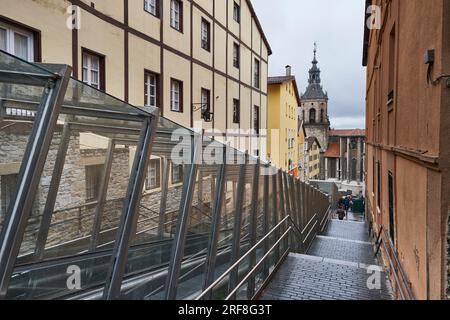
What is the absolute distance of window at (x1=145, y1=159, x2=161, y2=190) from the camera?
127 inches

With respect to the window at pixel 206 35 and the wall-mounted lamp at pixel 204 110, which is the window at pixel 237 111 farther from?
the window at pixel 206 35

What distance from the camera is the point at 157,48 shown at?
10.5 meters

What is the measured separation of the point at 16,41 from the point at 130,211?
18.3 feet

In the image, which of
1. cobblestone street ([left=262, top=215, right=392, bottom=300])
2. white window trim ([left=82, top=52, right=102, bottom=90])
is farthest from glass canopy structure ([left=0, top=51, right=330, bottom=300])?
white window trim ([left=82, top=52, right=102, bottom=90])

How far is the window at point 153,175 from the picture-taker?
324cm

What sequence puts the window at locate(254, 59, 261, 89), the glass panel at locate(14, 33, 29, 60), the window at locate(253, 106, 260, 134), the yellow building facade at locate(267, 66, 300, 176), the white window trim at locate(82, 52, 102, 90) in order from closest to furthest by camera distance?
the glass panel at locate(14, 33, 29, 60) < the white window trim at locate(82, 52, 102, 90) < the window at locate(253, 106, 260, 134) < the window at locate(254, 59, 261, 89) < the yellow building facade at locate(267, 66, 300, 176)

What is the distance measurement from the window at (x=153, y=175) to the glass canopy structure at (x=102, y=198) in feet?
0.06

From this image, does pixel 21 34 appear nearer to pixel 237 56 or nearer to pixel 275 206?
pixel 275 206

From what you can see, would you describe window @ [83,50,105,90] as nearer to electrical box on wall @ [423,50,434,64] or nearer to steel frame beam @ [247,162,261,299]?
steel frame beam @ [247,162,261,299]

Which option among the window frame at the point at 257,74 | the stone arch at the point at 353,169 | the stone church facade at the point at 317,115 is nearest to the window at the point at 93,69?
the window frame at the point at 257,74

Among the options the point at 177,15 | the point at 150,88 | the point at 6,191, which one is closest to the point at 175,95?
the point at 150,88

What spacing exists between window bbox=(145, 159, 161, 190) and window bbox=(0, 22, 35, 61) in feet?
14.7

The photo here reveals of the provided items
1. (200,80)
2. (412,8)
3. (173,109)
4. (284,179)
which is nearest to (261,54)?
(200,80)

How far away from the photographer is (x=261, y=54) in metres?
20.5
